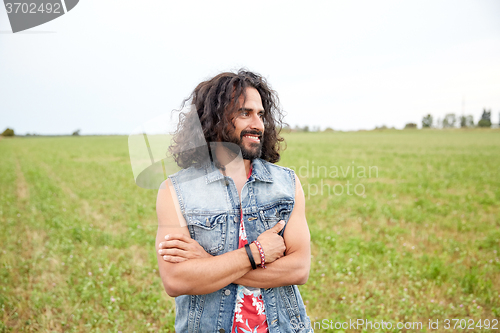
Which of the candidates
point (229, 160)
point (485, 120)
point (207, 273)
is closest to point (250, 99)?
point (229, 160)

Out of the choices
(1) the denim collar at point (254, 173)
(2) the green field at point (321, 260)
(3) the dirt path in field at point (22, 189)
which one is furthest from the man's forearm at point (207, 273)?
(3) the dirt path in field at point (22, 189)

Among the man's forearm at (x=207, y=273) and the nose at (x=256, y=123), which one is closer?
the man's forearm at (x=207, y=273)

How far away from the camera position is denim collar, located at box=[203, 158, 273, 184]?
1.92 m

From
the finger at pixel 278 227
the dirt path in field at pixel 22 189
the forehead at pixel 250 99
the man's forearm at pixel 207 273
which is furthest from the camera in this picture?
the dirt path in field at pixel 22 189

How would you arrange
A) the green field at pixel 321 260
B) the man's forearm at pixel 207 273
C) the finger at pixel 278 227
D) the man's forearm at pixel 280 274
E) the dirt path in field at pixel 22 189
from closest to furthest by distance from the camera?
the man's forearm at pixel 207 273 → the man's forearm at pixel 280 274 → the finger at pixel 278 227 → the green field at pixel 321 260 → the dirt path in field at pixel 22 189

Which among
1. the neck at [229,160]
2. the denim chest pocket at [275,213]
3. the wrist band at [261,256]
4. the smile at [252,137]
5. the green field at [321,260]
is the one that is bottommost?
the green field at [321,260]

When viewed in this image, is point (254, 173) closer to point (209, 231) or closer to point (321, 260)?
point (209, 231)

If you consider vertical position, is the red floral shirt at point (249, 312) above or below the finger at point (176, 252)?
below

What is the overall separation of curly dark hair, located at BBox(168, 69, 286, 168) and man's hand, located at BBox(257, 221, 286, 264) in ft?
2.11

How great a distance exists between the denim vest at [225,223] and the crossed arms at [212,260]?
0.07 meters

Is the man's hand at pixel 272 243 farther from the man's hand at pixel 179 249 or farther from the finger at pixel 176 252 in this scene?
the finger at pixel 176 252

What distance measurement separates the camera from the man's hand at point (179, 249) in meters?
1.71

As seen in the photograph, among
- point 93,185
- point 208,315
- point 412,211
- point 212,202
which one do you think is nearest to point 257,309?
point 208,315

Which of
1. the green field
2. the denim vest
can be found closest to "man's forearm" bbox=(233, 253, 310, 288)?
the denim vest
